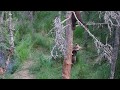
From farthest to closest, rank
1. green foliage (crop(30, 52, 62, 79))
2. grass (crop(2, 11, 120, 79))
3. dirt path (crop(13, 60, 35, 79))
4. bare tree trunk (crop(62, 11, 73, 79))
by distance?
dirt path (crop(13, 60, 35, 79)) < green foliage (crop(30, 52, 62, 79)) < grass (crop(2, 11, 120, 79)) < bare tree trunk (crop(62, 11, 73, 79))

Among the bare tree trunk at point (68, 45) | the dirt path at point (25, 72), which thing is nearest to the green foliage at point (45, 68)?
the dirt path at point (25, 72)

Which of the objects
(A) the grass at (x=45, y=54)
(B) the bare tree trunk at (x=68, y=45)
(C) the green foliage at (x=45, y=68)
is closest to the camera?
(B) the bare tree trunk at (x=68, y=45)

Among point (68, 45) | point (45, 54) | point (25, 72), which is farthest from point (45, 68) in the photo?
point (68, 45)

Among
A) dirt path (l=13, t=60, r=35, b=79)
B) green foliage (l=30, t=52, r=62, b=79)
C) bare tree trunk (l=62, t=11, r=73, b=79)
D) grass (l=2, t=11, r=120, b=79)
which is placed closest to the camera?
bare tree trunk (l=62, t=11, r=73, b=79)

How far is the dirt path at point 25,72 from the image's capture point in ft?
21.1

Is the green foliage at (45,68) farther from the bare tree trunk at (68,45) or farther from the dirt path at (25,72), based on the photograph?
the bare tree trunk at (68,45)

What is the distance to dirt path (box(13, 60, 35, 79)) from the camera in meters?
6.43

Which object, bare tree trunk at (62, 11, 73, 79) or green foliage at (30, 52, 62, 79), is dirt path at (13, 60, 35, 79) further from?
bare tree trunk at (62, 11, 73, 79)

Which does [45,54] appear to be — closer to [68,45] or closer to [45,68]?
[45,68]

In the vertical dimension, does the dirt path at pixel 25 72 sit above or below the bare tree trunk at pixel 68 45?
below

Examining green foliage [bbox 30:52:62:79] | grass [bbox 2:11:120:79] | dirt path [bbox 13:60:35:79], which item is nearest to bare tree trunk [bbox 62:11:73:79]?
grass [bbox 2:11:120:79]

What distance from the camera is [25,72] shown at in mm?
6750
